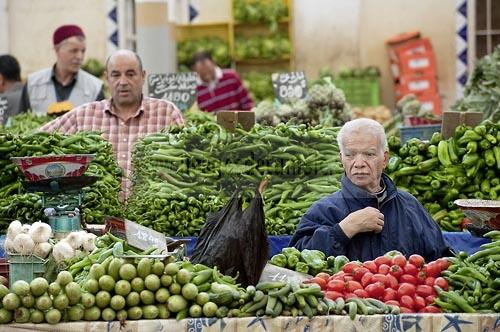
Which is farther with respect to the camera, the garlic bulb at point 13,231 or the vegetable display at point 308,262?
the garlic bulb at point 13,231

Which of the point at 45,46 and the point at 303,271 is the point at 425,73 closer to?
the point at 45,46

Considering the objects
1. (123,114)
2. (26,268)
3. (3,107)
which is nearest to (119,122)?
(123,114)

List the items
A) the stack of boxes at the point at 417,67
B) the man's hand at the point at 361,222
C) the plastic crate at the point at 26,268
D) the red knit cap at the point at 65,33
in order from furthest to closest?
the stack of boxes at the point at 417,67 → the red knit cap at the point at 65,33 → the man's hand at the point at 361,222 → the plastic crate at the point at 26,268

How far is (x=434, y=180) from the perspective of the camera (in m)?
7.87

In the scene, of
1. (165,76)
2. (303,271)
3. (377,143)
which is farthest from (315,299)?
(165,76)

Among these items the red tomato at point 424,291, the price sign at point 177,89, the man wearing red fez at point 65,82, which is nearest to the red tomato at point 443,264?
the red tomato at point 424,291

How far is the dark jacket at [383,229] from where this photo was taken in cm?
613

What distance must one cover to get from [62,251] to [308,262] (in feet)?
3.79

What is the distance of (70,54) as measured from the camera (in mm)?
11469

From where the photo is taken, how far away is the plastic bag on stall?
5.38 metres

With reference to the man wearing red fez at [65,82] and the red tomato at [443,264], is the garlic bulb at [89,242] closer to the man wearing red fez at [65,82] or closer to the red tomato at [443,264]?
the red tomato at [443,264]

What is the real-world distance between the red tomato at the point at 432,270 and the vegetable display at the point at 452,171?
7.72 ft

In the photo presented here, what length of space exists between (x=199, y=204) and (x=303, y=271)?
1.88 metres

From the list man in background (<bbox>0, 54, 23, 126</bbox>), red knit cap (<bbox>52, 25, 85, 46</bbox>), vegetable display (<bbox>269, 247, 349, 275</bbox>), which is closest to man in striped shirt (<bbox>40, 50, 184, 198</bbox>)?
man in background (<bbox>0, 54, 23, 126</bbox>)
